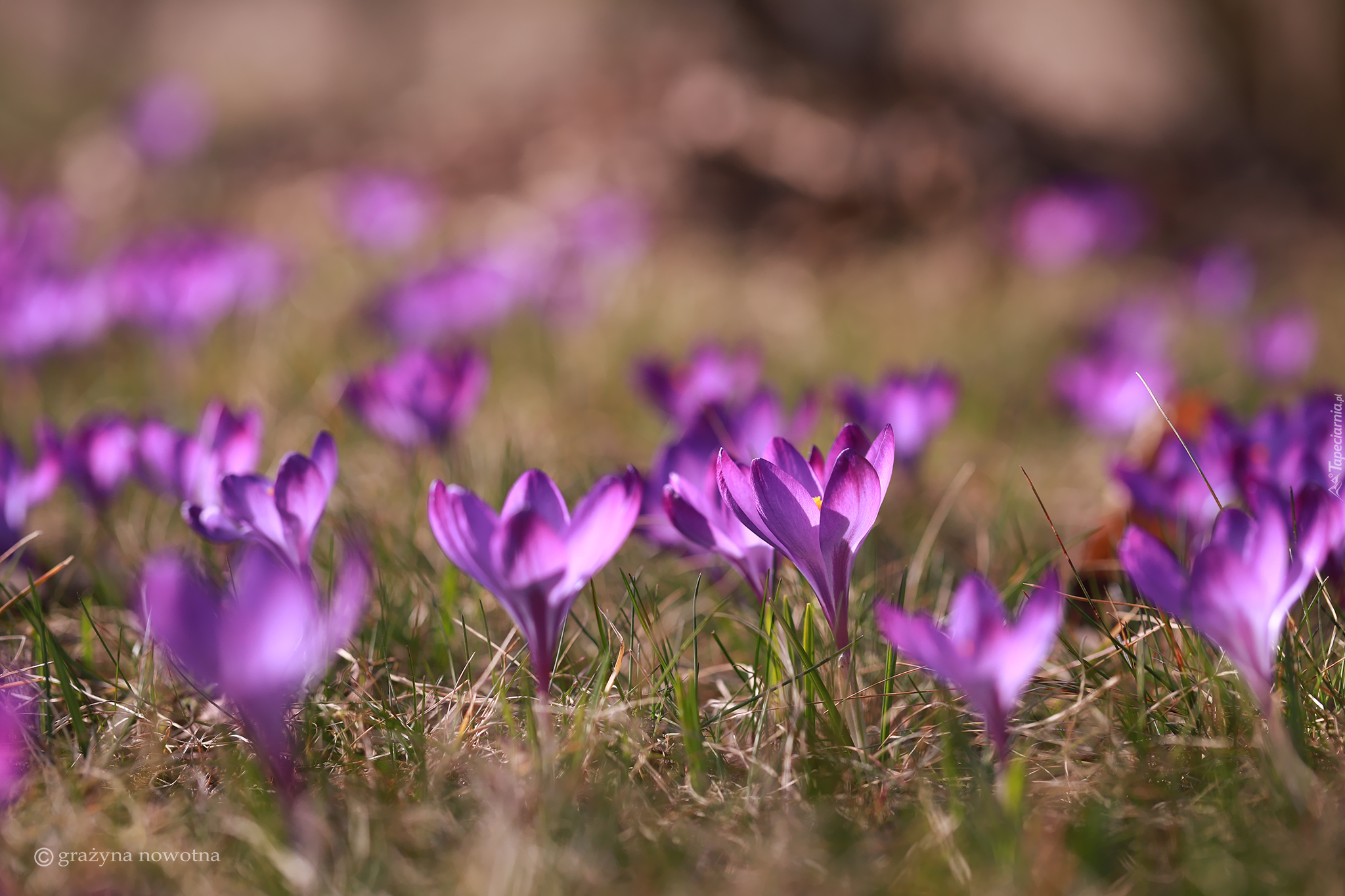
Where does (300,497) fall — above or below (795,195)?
above

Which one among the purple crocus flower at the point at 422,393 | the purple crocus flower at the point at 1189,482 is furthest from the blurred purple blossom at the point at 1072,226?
the purple crocus flower at the point at 422,393

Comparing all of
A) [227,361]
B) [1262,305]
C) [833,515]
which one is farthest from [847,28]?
[833,515]

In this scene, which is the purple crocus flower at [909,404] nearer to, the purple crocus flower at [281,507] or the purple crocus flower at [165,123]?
the purple crocus flower at [281,507]

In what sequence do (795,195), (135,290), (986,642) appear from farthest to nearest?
(795,195), (135,290), (986,642)

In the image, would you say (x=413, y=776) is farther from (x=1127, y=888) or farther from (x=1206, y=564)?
(x=1206, y=564)

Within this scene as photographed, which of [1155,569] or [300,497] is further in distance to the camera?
[300,497]

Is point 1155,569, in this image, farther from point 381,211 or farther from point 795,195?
point 795,195

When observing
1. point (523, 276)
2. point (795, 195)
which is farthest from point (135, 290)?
point (795, 195)
